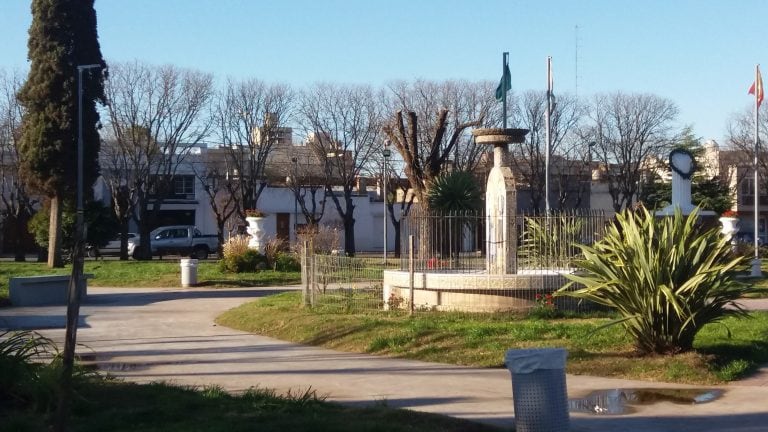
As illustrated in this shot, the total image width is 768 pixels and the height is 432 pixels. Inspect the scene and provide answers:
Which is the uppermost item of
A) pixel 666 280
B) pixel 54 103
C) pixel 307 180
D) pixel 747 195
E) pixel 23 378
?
pixel 54 103

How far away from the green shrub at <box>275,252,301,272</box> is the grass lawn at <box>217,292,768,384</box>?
16.3 meters

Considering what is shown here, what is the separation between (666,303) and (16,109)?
43.6 m

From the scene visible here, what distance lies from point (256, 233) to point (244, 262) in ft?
7.56

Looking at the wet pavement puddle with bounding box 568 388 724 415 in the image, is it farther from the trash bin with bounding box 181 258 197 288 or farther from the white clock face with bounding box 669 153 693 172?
the white clock face with bounding box 669 153 693 172

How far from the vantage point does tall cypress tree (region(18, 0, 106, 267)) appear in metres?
37.3

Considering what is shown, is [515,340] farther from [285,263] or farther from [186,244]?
[186,244]

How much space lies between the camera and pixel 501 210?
1898 centimetres

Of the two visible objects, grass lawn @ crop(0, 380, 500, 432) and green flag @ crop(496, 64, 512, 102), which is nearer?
grass lawn @ crop(0, 380, 500, 432)

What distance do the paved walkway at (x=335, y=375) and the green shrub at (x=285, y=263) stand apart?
45.9 feet

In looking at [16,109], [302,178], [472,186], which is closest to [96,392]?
[472,186]

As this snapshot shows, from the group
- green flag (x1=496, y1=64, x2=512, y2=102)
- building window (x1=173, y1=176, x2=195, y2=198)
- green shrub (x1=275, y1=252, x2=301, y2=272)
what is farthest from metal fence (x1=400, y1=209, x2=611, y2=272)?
building window (x1=173, y1=176, x2=195, y2=198)

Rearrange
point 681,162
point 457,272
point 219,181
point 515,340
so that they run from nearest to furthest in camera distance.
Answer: point 515,340
point 457,272
point 681,162
point 219,181

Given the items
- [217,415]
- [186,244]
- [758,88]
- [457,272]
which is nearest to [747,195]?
[758,88]

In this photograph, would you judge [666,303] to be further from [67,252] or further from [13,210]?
[13,210]
